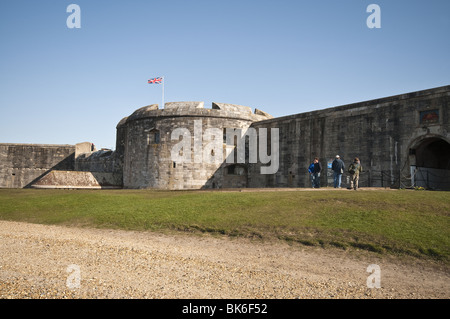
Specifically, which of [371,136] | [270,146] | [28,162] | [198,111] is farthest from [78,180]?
[371,136]

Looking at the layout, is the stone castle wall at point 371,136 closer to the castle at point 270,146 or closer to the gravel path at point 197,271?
the castle at point 270,146

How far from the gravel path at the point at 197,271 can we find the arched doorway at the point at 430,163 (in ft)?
39.2

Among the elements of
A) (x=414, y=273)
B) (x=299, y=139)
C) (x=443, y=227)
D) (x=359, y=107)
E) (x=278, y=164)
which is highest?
(x=359, y=107)

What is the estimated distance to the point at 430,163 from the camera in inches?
717

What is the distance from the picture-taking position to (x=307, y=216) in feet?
32.8

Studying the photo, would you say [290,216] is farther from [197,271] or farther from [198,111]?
[198,111]

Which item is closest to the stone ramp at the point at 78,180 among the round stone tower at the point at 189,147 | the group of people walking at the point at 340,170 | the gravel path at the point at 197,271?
the round stone tower at the point at 189,147

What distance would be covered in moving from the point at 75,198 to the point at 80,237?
7.18 m

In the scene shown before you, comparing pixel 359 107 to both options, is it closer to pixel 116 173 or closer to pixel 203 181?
pixel 203 181

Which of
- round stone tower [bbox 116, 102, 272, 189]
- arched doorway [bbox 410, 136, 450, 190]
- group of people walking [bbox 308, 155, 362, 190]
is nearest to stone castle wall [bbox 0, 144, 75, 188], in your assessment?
round stone tower [bbox 116, 102, 272, 189]

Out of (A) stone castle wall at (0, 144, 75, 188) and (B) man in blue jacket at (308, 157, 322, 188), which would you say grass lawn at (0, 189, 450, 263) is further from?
(A) stone castle wall at (0, 144, 75, 188)

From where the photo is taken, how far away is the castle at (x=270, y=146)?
Result: 1725 centimetres

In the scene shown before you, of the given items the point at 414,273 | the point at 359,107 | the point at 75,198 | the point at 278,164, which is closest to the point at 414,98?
the point at 359,107

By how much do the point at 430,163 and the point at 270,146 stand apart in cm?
1002
